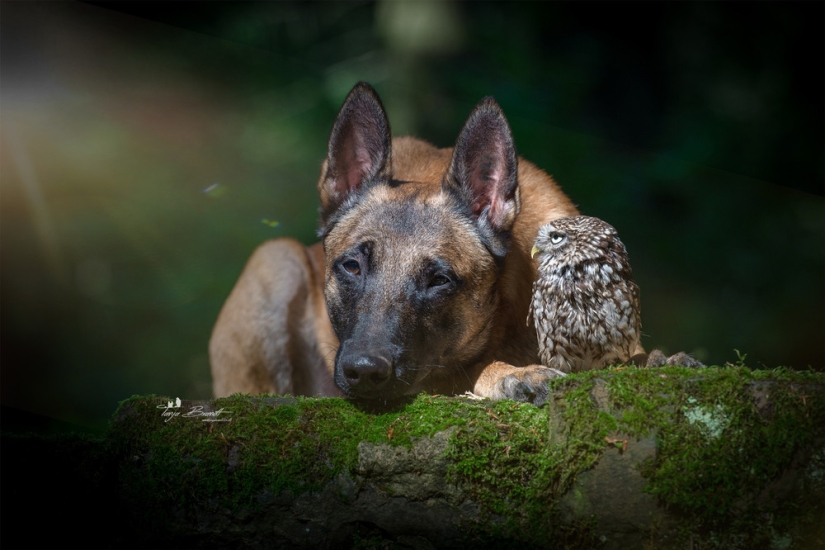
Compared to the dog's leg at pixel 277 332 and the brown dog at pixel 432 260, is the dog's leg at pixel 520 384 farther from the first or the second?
the dog's leg at pixel 277 332

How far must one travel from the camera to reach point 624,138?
6871 mm

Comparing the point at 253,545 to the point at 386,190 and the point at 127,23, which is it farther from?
the point at 127,23

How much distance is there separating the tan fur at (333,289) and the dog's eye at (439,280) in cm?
9

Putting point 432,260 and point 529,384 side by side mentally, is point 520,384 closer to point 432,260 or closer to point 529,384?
point 529,384

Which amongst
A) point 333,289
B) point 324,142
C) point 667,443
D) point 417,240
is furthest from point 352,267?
point 324,142

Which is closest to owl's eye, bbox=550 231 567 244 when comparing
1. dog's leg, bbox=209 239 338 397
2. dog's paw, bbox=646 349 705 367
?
dog's paw, bbox=646 349 705 367

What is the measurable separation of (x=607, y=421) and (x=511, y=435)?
40 cm

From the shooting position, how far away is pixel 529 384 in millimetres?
Answer: 3316

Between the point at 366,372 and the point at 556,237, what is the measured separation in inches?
45.2

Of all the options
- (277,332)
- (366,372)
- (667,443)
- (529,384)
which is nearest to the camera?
(667,443)

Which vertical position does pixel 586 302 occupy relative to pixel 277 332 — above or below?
above

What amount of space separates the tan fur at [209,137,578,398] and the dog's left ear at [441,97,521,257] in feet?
0.46

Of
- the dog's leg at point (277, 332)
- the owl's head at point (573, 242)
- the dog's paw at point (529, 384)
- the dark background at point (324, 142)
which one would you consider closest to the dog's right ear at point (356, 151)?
the owl's head at point (573, 242)

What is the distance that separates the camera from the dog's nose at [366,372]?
3.20 m
